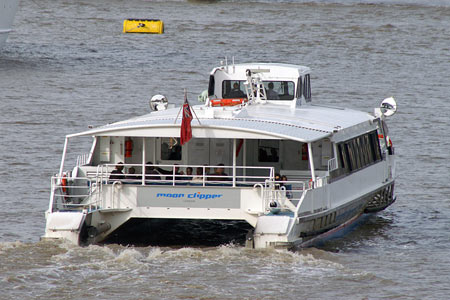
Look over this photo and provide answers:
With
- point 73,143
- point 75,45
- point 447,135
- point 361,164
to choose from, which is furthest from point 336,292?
point 75,45

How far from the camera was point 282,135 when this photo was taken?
70.6 ft

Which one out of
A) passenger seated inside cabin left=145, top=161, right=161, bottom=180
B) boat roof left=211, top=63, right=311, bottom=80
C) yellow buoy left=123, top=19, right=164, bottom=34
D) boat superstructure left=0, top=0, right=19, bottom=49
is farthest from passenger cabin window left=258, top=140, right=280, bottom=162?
yellow buoy left=123, top=19, right=164, bottom=34

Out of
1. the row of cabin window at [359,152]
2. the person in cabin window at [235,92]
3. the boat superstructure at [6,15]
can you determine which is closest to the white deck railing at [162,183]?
the row of cabin window at [359,152]

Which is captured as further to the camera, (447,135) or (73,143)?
(447,135)

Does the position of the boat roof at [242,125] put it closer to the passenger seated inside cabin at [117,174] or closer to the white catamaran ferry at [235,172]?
the white catamaran ferry at [235,172]

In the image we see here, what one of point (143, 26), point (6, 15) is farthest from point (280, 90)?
point (143, 26)

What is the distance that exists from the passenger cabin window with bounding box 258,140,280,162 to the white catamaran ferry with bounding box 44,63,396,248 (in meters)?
0.02

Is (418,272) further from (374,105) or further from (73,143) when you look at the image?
(374,105)

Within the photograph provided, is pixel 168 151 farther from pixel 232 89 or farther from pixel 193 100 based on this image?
pixel 193 100

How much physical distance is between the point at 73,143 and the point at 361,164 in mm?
14204

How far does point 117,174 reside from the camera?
878 inches

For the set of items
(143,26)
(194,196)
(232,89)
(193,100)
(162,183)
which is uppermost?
(143,26)

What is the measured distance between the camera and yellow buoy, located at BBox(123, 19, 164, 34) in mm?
80312

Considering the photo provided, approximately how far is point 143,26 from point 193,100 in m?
38.4
